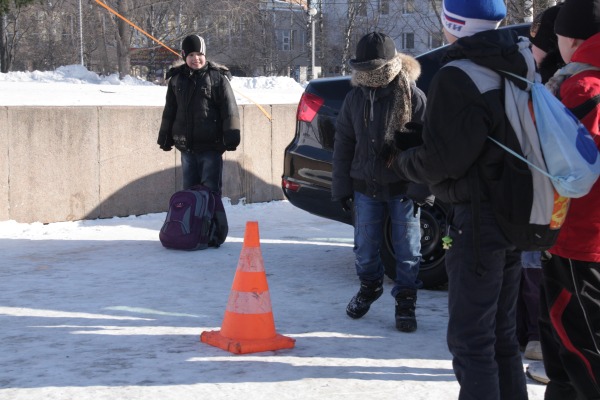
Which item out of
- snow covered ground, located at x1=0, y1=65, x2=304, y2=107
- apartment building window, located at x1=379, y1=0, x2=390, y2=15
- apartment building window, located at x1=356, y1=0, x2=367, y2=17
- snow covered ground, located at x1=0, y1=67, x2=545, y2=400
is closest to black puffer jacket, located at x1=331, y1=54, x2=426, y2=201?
snow covered ground, located at x1=0, y1=67, x2=545, y2=400

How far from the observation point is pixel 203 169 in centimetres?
858

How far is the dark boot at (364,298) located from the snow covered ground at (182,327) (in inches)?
2.4

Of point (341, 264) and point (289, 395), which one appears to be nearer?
point (289, 395)

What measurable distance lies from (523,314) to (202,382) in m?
1.75

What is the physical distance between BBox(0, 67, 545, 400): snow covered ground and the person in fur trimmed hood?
28cm

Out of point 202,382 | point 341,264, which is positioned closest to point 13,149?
point 341,264

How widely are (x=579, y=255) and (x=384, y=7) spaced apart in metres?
48.2

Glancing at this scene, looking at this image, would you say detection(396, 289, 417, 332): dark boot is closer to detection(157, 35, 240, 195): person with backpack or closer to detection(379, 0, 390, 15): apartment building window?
detection(157, 35, 240, 195): person with backpack

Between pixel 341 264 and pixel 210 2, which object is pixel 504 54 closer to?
pixel 341 264

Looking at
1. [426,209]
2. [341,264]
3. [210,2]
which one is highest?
[210,2]

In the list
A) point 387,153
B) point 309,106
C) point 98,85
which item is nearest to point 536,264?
point 387,153

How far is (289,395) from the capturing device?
14.6 ft

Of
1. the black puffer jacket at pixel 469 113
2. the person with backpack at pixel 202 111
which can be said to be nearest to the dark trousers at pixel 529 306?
the black puffer jacket at pixel 469 113

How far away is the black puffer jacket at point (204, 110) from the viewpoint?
27.6ft
